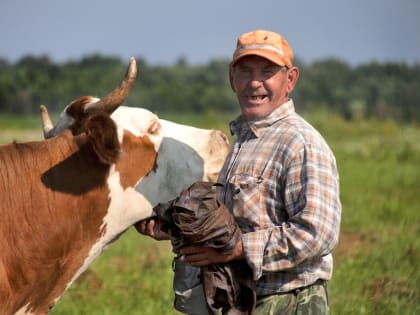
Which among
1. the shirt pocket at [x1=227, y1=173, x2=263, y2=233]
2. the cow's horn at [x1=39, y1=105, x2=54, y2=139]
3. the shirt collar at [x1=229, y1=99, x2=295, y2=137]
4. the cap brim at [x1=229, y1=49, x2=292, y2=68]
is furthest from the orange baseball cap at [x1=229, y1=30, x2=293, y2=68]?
the cow's horn at [x1=39, y1=105, x2=54, y2=139]

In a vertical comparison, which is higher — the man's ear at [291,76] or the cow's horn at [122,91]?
the man's ear at [291,76]

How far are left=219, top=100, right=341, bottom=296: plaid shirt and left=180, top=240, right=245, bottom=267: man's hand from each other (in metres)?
0.04

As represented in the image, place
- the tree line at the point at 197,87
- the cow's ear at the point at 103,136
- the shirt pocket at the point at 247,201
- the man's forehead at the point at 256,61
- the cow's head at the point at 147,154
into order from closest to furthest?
the shirt pocket at the point at 247,201
the man's forehead at the point at 256,61
the cow's ear at the point at 103,136
the cow's head at the point at 147,154
the tree line at the point at 197,87

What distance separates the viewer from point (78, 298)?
7316mm

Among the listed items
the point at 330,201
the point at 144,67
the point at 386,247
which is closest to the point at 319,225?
the point at 330,201

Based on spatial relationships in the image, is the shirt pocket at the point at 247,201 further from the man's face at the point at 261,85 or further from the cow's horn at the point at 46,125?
the cow's horn at the point at 46,125

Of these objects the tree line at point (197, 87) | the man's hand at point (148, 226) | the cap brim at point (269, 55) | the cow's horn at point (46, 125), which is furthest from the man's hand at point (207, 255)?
the tree line at point (197, 87)

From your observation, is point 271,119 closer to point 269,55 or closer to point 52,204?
point 269,55

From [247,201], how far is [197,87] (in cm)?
6871

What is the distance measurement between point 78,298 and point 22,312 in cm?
316

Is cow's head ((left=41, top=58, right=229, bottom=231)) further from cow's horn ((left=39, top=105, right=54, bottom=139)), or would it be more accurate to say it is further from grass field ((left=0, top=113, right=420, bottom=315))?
grass field ((left=0, top=113, right=420, bottom=315))

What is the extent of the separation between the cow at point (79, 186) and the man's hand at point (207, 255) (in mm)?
816

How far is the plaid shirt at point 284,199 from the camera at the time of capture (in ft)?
11.4

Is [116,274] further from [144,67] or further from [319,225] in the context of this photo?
[144,67]
